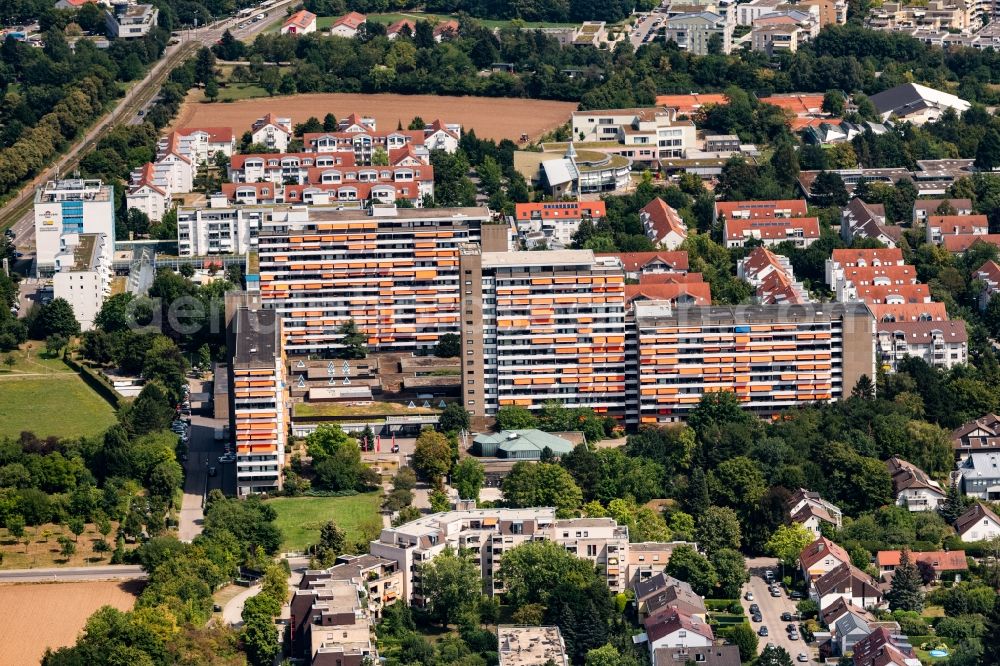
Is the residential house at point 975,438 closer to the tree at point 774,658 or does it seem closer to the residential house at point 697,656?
the tree at point 774,658

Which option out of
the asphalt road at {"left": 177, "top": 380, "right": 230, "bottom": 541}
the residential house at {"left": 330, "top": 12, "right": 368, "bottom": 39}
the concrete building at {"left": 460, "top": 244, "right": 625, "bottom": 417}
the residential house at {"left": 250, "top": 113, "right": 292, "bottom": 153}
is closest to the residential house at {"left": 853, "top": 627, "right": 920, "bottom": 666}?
the concrete building at {"left": 460, "top": 244, "right": 625, "bottom": 417}

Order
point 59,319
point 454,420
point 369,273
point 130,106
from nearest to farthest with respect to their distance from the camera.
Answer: point 454,420, point 369,273, point 59,319, point 130,106

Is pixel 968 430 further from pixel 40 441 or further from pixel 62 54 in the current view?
pixel 62 54

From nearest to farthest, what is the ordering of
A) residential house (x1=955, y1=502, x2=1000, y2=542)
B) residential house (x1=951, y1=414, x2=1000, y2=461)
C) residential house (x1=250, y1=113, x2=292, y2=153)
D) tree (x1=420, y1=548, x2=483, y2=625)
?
tree (x1=420, y1=548, x2=483, y2=625) < residential house (x1=955, y1=502, x2=1000, y2=542) < residential house (x1=951, y1=414, x2=1000, y2=461) < residential house (x1=250, y1=113, x2=292, y2=153)

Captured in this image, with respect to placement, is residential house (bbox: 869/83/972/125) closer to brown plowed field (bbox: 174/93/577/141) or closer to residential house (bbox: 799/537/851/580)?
brown plowed field (bbox: 174/93/577/141)

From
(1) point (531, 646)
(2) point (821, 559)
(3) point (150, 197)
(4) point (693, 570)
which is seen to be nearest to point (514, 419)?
(4) point (693, 570)

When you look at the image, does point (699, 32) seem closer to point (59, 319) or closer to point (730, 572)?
point (59, 319)
